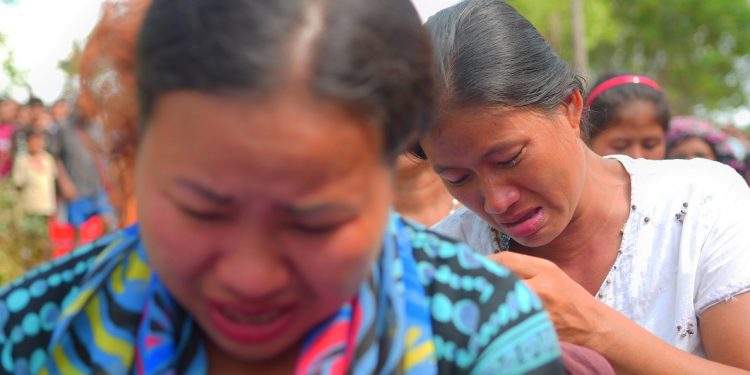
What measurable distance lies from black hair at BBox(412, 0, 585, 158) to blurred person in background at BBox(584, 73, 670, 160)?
2667 mm

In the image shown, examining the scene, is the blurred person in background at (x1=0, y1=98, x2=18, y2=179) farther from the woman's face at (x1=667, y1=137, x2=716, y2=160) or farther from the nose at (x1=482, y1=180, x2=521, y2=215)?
the nose at (x1=482, y1=180, x2=521, y2=215)

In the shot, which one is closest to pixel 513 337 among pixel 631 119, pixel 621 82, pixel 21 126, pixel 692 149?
pixel 631 119

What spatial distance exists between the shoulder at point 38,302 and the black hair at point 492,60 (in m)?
1.28

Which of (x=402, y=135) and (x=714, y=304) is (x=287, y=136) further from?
(x=714, y=304)

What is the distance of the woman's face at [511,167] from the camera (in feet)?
8.52

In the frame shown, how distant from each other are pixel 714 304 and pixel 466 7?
108 cm

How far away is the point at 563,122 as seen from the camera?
2.81 meters

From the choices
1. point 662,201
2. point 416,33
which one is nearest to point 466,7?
point 662,201

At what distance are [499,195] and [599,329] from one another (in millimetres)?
455

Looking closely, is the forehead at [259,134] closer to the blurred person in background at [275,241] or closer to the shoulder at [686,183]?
the blurred person in background at [275,241]

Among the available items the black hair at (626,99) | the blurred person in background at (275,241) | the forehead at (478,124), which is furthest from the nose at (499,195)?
the black hair at (626,99)

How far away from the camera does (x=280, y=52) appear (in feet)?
4.07

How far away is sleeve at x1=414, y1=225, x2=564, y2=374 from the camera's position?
4.94ft

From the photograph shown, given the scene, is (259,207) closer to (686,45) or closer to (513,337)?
(513,337)
